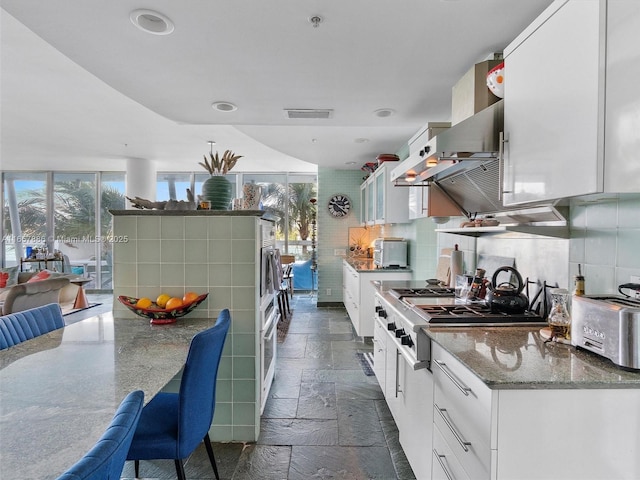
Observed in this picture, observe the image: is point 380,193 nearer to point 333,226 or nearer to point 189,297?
point 333,226

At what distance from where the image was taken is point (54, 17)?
157 centimetres

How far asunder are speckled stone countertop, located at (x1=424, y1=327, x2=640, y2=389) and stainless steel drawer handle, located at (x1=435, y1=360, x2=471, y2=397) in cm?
10

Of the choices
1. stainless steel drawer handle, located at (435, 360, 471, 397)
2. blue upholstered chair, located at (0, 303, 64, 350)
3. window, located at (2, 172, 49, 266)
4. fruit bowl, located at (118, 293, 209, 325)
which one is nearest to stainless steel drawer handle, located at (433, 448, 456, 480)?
stainless steel drawer handle, located at (435, 360, 471, 397)

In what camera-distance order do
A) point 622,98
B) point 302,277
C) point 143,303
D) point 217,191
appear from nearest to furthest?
1. point 622,98
2. point 143,303
3. point 217,191
4. point 302,277

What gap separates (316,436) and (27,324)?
185 cm

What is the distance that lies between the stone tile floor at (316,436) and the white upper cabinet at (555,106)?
1736mm

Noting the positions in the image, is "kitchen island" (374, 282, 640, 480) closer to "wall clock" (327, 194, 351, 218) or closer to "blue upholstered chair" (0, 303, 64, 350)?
"blue upholstered chair" (0, 303, 64, 350)

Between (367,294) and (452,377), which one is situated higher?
(452,377)

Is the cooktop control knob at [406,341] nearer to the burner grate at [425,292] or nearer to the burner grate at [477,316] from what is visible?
the burner grate at [477,316]

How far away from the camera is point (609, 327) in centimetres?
113

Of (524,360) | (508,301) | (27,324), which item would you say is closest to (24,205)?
(27,324)

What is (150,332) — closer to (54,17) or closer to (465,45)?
(54,17)

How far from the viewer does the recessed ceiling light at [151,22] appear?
5.09 ft

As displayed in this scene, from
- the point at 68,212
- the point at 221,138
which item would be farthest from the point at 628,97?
the point at 68,212
